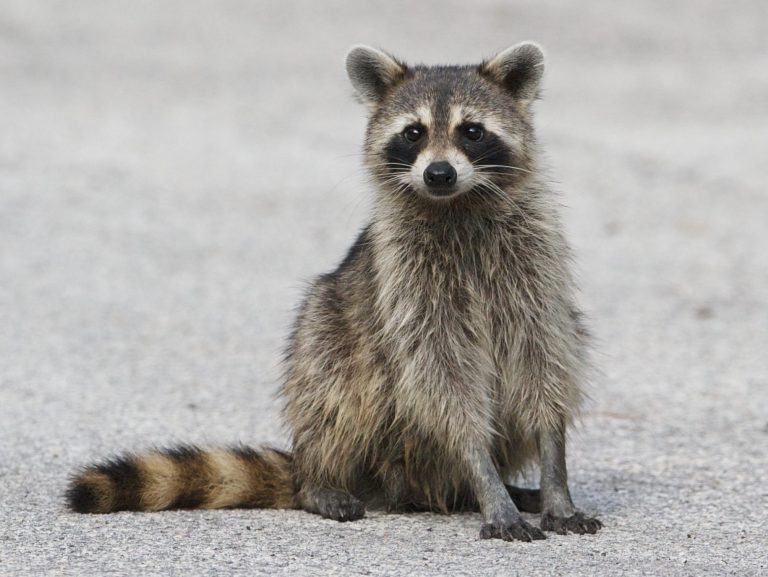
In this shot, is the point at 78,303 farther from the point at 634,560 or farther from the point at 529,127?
the point at 634,560

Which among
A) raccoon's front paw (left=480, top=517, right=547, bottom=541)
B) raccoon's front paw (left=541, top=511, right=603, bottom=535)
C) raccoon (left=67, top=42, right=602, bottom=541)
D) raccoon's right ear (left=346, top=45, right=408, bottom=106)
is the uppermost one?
raccoon's right ear (left=346, top=45, right=408, bottom=106)

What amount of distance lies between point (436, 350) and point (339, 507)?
2.37ft

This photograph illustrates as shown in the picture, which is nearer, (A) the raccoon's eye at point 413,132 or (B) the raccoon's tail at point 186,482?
(B) the raccoon's tail at point 186,482

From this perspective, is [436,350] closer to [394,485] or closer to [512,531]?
[394,485]

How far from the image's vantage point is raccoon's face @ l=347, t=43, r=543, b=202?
4785 millimetres

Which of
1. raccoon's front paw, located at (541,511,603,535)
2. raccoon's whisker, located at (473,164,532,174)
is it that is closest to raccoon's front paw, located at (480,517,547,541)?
raccoon's front paw, located at (541,511,603,535)

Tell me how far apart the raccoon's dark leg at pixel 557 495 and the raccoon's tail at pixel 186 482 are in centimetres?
103

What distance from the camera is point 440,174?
4.66 meters

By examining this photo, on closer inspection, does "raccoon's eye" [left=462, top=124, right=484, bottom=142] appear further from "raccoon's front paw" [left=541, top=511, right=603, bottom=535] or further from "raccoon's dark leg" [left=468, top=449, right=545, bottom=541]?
"raccoon's front paw" [left=541, top=511, right=603, bottom=535]

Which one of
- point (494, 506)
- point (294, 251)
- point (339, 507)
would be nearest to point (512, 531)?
point (494, 506)

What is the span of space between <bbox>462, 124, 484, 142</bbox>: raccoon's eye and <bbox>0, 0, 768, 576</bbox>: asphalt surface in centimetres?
52

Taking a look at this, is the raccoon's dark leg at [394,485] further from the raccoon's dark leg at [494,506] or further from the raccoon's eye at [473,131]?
the raccoon's eye at [473,131]

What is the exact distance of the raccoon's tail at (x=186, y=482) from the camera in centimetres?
479

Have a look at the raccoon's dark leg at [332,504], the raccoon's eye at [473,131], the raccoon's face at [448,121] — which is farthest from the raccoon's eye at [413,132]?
the raccoon's dark leg at [332,504]
